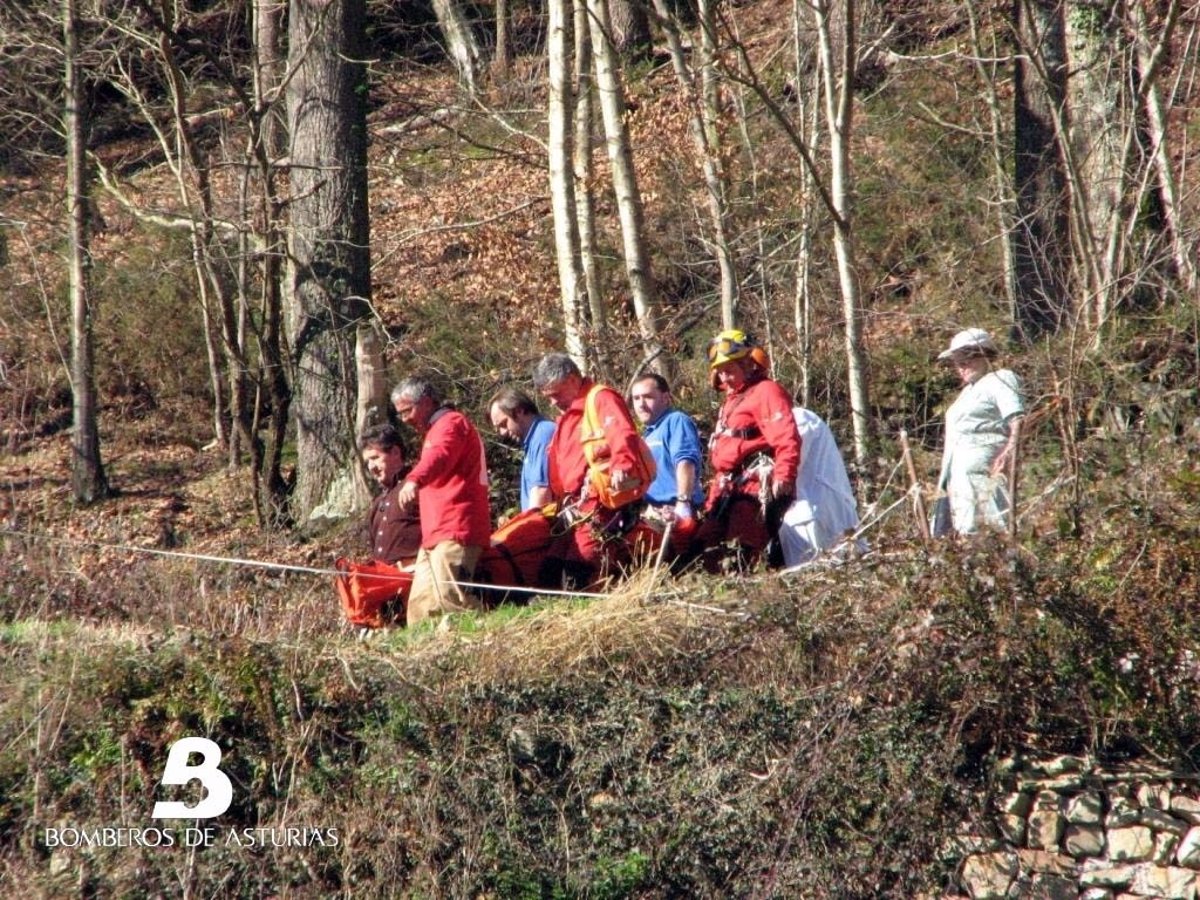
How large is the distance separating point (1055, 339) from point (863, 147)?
274 inches

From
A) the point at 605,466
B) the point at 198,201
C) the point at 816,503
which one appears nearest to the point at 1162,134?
the point at 816,503

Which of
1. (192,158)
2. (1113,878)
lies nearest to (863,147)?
(192,158)

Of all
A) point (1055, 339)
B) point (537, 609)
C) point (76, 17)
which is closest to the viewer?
point (537, 609)

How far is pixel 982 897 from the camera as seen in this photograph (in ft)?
23.1

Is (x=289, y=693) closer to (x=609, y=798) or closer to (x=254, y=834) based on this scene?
(x=254, y=834)

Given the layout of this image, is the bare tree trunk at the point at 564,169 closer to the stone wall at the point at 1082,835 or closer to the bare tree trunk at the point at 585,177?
the bare tree trunk at the point at 585,177

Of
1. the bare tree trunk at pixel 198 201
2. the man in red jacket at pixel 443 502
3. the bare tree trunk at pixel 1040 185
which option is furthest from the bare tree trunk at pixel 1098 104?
the bare tree trunk at pixel 198 201

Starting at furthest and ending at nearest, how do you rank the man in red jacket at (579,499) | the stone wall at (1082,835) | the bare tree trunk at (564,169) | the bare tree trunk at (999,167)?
the bare tree trunk at (999,167), the bare tree trunk at (564,169), the man in red jacket at (579,499), the stone wall at (1082,835)

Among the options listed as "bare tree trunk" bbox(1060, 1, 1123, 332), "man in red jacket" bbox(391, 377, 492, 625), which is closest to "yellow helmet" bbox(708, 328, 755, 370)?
"man in red jacket" bbox(391, 377, 492, 625)

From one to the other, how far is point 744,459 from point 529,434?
127cm

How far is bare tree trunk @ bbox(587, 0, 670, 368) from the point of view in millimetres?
12312

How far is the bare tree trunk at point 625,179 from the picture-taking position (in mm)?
12312

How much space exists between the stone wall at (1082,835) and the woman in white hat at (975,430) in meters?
1.29

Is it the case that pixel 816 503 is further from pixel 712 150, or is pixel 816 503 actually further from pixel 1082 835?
pixel 712 150
